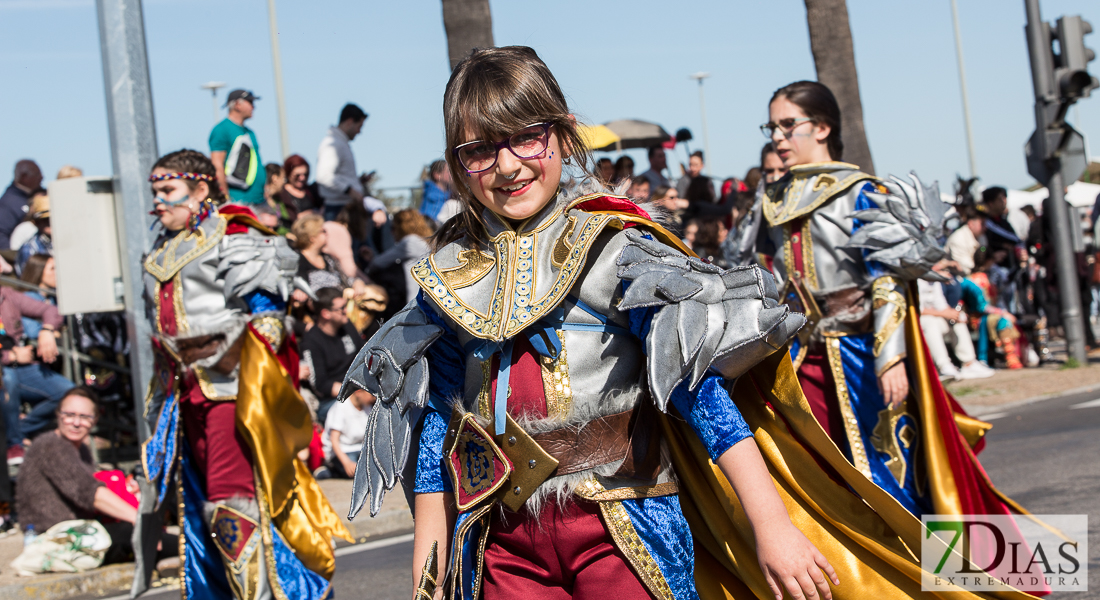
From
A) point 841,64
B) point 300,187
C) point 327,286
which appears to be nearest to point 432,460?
point 327,286

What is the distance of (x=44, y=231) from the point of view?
9.52m

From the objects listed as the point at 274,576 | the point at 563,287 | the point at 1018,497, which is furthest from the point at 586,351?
the point at 1018,497

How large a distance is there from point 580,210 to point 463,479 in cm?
66

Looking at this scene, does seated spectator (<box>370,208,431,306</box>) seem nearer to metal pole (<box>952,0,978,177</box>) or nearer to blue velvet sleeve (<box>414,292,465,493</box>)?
blue velvet sleeve (<box>414,292,465,493</box>)

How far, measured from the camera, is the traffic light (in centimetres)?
1154

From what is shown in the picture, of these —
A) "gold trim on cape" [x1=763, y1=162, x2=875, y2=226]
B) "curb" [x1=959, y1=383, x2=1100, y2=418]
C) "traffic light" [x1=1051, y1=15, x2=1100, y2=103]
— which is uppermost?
"traffic light" [x1=1051, y1=15, x2=1100, y2=103]

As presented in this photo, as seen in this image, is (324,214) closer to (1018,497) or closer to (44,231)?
(44,231)

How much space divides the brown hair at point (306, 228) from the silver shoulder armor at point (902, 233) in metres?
5.71

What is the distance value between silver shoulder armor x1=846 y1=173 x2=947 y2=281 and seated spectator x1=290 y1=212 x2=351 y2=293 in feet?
18.3

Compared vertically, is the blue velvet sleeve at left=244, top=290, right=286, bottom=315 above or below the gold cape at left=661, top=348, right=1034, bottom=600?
above

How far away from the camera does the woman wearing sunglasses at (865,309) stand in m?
4.43

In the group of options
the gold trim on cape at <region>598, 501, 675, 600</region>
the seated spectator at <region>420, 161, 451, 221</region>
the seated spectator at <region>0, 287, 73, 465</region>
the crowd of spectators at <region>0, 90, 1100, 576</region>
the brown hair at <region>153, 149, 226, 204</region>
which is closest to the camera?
the gold trim on cape at <region>598, 501, 675, 600</region>

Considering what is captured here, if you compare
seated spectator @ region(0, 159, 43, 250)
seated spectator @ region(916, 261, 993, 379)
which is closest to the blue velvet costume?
seated spectator @ region(0, 159, 43, 250)

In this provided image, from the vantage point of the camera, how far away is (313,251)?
9359 mm
